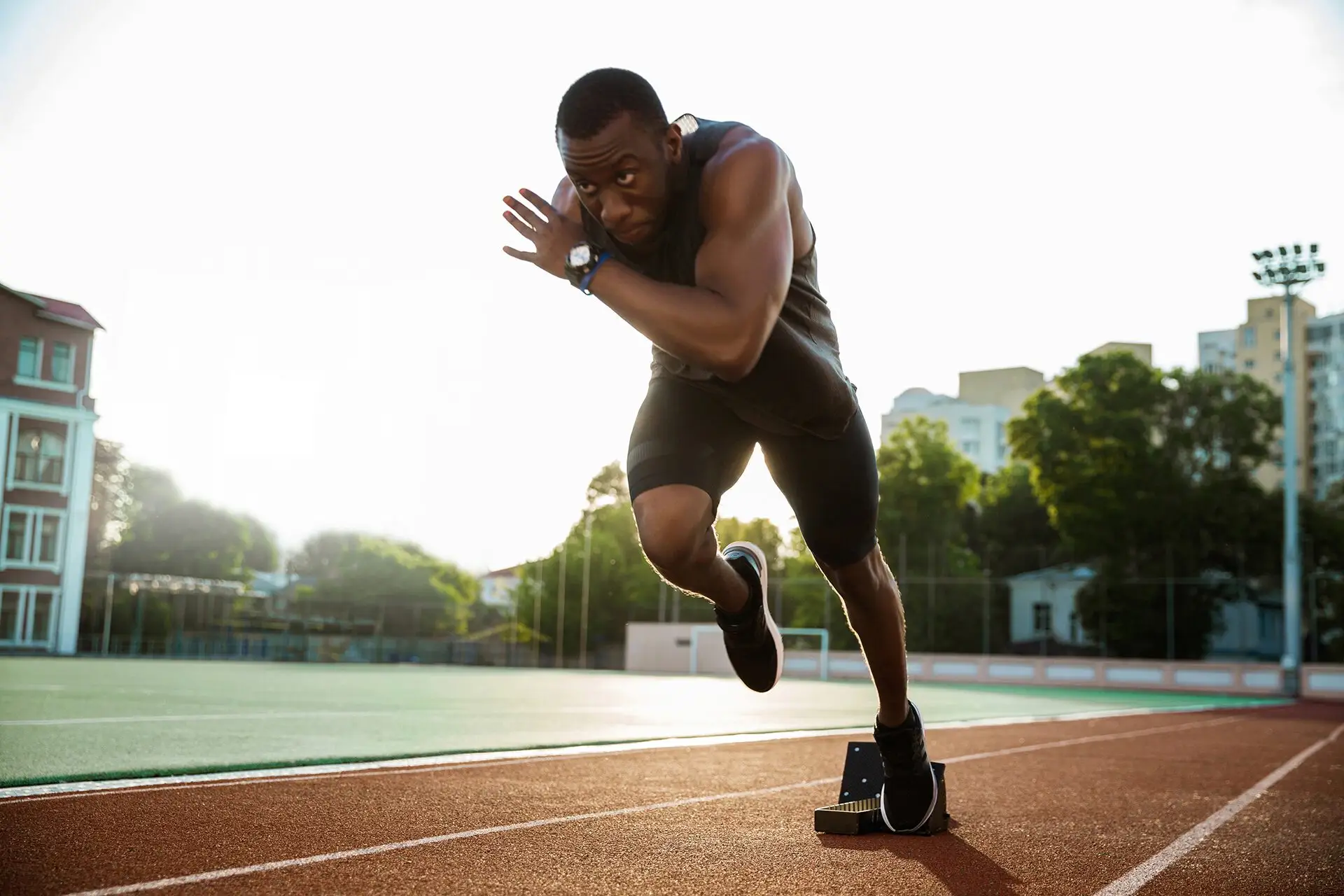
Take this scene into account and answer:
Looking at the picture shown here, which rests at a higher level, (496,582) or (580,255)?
(580,255)

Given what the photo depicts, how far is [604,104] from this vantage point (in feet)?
8.79

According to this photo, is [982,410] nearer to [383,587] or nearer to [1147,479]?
[383,587]

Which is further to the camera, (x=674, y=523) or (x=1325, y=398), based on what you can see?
(x=1325, y=398)

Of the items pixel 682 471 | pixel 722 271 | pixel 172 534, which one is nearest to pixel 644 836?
pixel 682 471

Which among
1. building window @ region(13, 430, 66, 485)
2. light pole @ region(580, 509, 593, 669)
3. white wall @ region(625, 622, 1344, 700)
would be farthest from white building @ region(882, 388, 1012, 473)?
building window @ region(13, 430, 66, 485)

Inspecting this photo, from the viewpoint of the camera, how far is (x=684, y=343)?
2.58 metres

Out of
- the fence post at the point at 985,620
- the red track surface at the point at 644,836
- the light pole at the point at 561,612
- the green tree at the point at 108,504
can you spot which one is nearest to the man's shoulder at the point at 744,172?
the red track surface at the point at 644,836

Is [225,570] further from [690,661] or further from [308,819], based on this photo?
[308,819]

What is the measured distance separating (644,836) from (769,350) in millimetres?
1645

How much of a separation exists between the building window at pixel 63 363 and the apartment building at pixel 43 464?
0.06 feet

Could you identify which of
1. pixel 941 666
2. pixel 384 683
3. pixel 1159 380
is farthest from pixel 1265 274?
pixel 384 683

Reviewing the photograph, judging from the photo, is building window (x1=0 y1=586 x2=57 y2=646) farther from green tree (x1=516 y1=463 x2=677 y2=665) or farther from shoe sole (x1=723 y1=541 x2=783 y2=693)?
shoe sole (x1=723 y1=541 x2=783 y2=693)

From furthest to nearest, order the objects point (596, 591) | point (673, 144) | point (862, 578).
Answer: point (596, 591) → point (862, 578) → point (673, 144)

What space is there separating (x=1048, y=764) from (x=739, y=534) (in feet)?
149
